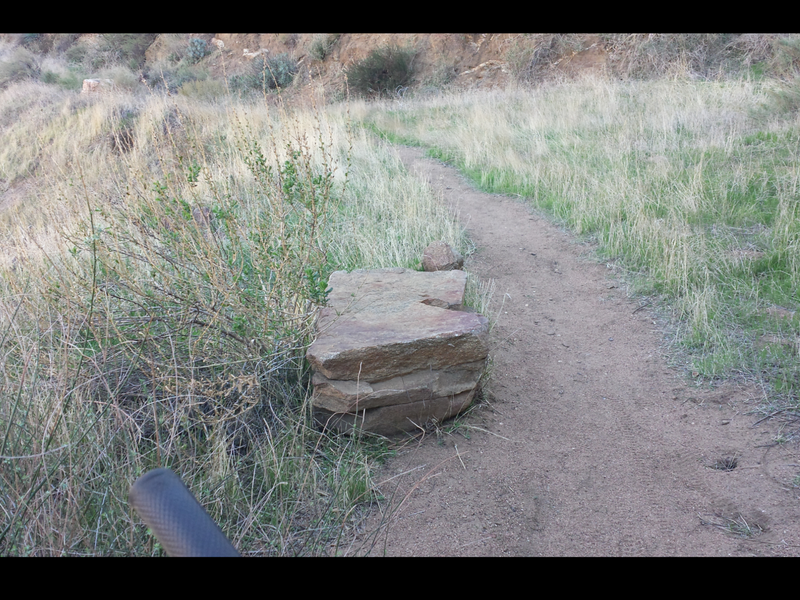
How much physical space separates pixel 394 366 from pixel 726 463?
69.3 inches

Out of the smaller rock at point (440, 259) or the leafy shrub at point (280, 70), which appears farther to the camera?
the leafy shrub at point (280, 70)

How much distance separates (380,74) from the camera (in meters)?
19.1

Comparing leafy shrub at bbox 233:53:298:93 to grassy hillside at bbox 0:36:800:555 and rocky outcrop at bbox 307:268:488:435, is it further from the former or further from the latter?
rocky outcrop at bbox 307:268:488:435

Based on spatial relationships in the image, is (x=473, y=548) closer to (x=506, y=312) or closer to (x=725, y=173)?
(x=506, y=312)

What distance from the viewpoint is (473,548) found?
2.39 metres

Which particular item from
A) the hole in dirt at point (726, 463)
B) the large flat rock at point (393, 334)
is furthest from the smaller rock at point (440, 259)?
the hole in dirt at point (726, 463)

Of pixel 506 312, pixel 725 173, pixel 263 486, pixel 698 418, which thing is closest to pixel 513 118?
pixel 725 173

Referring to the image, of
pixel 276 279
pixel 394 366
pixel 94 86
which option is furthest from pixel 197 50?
pixel 394 366

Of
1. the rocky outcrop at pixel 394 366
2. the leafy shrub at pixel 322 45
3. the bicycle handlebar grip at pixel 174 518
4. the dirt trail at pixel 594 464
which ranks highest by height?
the leafy shrub at pixel 322 45

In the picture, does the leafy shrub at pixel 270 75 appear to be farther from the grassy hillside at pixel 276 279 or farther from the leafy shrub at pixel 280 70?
the grassy hillside at pixel 276 279

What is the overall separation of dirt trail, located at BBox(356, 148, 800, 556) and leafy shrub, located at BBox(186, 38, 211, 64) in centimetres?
2610

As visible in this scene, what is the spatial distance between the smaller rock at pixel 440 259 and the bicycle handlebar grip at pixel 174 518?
4009 millimetres

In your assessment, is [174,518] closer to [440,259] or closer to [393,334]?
[393,334]

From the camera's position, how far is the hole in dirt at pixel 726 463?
2.78m
